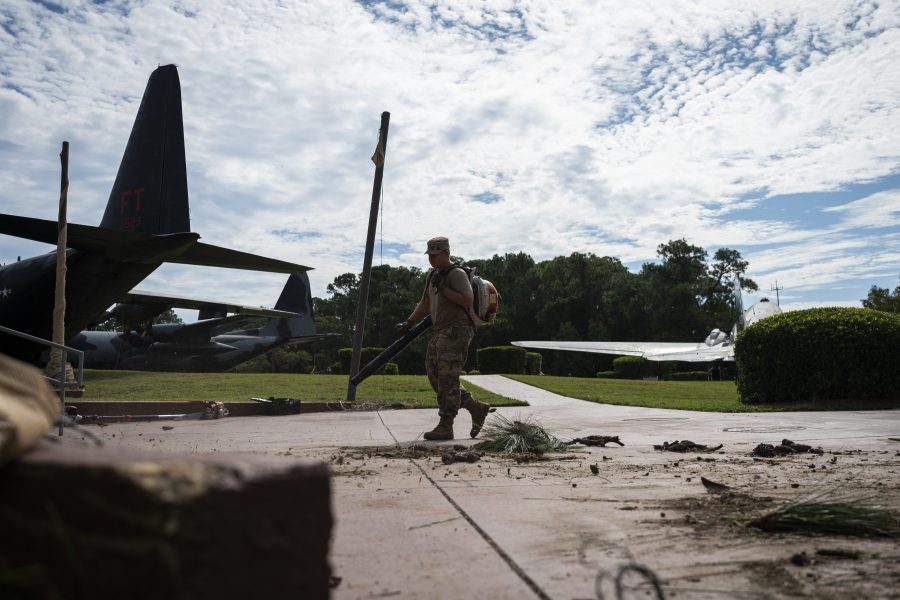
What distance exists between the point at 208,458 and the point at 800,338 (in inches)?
516

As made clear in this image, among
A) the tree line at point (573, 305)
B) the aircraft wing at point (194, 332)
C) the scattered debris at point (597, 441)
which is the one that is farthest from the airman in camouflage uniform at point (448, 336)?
the tree line at point (573, 305)

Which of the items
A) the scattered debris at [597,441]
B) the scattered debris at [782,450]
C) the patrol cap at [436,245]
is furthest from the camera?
the patrol cap at [436,245]

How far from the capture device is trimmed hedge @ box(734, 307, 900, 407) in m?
12.1

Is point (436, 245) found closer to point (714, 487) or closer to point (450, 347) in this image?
point (450, 347)

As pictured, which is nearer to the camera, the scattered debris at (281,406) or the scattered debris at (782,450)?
the scattered debris at (782,450)

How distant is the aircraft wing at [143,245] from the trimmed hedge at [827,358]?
8.67 meters

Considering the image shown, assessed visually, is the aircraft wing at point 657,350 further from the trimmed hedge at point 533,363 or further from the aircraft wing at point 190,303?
the aircraft wing at point 190,303

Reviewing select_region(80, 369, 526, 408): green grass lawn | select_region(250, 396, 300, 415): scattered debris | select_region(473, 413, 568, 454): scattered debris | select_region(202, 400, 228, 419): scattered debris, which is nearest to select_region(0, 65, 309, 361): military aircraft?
select_region(80, 369, 526, 408): green grass lawn

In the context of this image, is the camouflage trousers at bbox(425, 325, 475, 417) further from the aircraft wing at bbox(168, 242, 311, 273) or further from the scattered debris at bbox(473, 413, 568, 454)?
the aircraft wing at bbox(168, 242, 311, 273)

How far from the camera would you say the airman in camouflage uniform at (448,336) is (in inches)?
245

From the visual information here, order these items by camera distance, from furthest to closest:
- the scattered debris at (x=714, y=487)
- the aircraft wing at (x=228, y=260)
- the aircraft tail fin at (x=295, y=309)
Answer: the aircraft tail fin at (x=295, y=309) < the aircraft wing at (x=228, y=260) < the scattered debris at (x=714, y=487)

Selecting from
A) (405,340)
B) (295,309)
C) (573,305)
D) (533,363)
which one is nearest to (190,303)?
(295,309)

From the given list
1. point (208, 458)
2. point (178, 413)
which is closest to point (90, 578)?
point (208, 458)

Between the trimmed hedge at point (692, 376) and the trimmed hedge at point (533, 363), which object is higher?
the trimmed hedge at point (533, 363)
